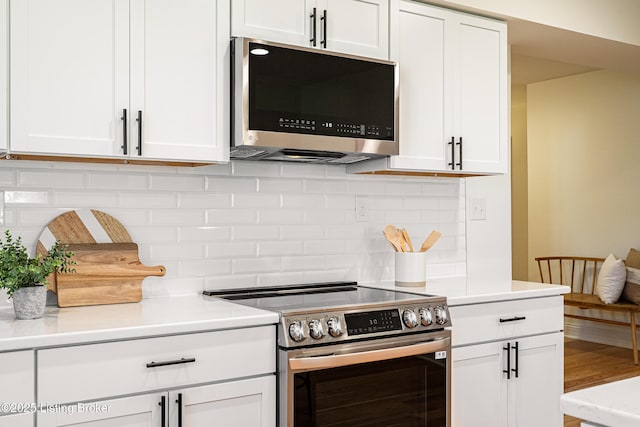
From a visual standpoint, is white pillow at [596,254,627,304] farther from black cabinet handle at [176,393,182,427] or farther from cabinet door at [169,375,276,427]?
black cabinet handle at [176,393,182,427]

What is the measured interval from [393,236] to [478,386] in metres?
0.82

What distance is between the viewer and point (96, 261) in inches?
98.8

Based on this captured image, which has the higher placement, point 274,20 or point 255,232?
point 274,20

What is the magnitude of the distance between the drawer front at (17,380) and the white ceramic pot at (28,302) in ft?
1.07

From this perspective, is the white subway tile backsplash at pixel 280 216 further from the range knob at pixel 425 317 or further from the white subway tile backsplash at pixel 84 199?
the range knob at pixel 425 317

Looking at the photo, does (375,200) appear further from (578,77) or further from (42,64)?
(578,77)

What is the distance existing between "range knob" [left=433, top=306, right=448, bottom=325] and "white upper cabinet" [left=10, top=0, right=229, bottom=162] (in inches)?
42.4

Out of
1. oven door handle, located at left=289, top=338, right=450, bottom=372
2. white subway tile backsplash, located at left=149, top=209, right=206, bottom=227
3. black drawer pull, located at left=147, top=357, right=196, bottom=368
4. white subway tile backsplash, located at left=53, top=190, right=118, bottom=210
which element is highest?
white subway tile backsplash, located at left=53, top=190, right=118, bottom=210

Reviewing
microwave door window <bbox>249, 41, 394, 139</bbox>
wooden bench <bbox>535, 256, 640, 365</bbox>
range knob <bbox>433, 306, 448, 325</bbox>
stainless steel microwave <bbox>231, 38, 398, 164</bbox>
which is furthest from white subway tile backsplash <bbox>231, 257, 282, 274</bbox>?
wooden bench <bbox>535, 256, 640, 365</bbox>

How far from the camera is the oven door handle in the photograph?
2.27 meters

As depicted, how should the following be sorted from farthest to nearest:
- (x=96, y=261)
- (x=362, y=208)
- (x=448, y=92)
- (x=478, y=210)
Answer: (x=478, y=210) < (x=362, y=208) < (x=448, y=92) < (x=96, y=261)

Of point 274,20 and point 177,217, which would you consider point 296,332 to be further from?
point 274,20

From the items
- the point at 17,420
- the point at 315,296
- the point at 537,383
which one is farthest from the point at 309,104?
the point at 537,383

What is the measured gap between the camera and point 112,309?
7.84ft
